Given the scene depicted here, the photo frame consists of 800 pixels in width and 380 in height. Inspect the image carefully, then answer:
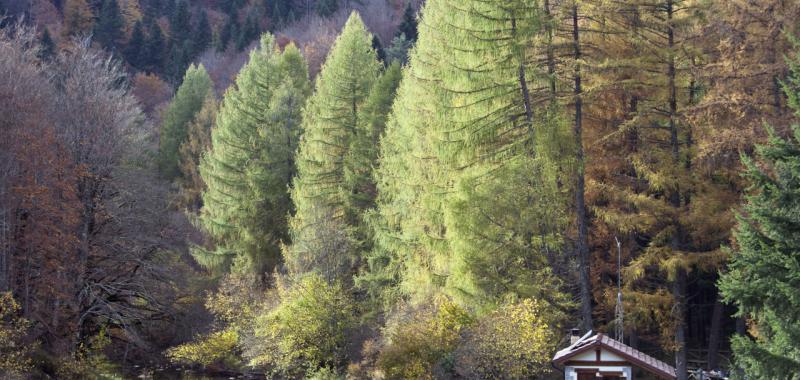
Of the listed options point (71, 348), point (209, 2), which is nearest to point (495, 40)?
point (71, 348)

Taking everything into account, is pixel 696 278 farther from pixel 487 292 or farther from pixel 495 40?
pixel 495 40

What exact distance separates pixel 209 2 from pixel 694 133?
87.5m

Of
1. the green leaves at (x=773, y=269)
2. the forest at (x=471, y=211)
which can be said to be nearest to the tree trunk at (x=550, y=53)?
the forest at (x=471, y=211)

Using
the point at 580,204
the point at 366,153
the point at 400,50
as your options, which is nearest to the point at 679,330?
the point at 580,204

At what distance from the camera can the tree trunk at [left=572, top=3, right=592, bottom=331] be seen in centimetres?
2270

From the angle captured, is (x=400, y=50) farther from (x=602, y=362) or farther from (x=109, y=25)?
(x=602, y=362)

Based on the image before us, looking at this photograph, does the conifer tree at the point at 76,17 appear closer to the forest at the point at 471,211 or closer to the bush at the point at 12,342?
the forest at the point at 471,211

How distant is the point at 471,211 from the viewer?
73.9 ft

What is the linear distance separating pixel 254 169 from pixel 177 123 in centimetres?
1660

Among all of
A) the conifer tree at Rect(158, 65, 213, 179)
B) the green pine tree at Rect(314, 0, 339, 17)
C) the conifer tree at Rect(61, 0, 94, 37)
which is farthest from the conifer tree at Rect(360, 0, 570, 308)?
the green pine tree at Rect(314, 0, 339, 17)

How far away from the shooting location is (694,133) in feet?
72.0

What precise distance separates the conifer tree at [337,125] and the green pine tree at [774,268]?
64.3ft

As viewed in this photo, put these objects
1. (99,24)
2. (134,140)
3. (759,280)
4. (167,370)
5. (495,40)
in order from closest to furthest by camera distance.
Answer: (759,280) → (495,40) → (134,140) → (167,370) → (99,24)

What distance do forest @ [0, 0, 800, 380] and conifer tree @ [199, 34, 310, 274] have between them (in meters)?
3.04
